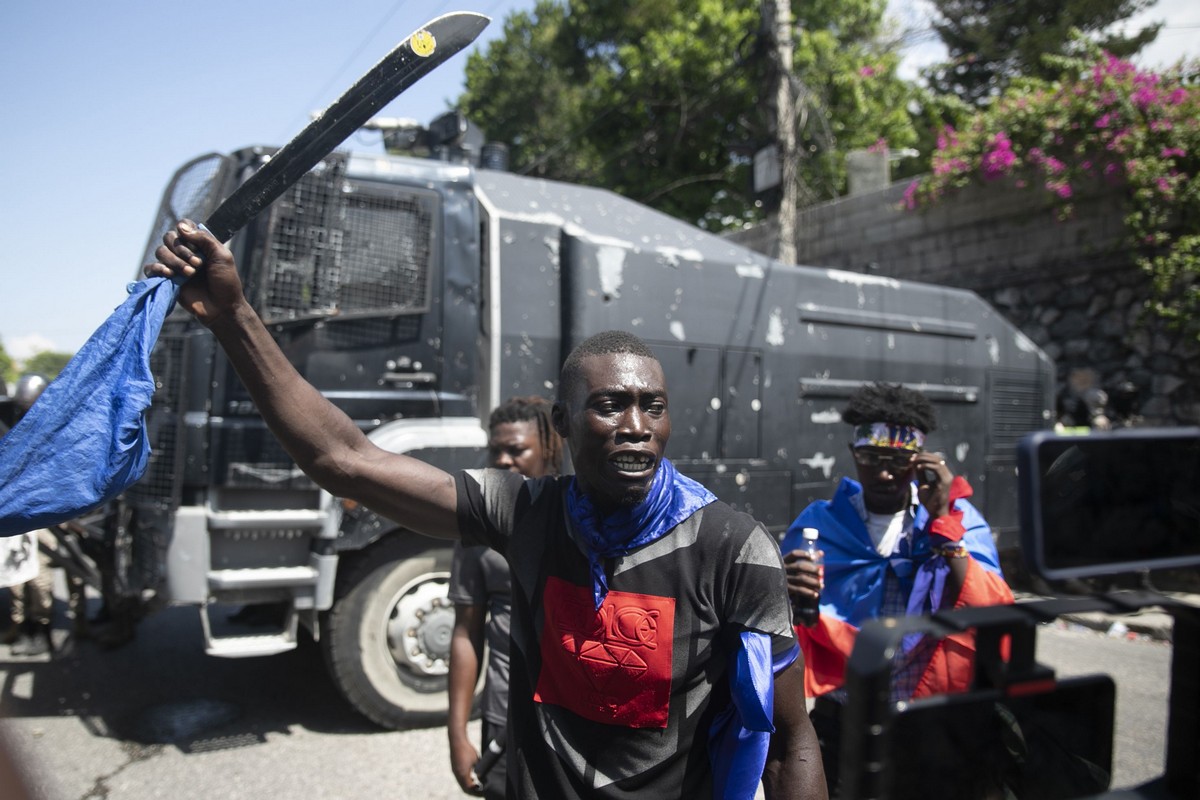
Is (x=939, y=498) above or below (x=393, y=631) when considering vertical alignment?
above

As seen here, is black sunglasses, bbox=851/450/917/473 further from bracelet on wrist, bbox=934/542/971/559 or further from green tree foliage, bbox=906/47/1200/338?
green tree foliage, bbox=906/47/1200/338

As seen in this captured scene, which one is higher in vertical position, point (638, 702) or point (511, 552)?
point (511, 552)

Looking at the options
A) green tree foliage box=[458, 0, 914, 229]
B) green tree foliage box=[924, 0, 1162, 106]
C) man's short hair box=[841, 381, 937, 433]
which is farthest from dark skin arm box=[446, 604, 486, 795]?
green tree foliage box=[924, 0, 1162, 106]

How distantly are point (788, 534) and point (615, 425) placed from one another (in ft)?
4.49

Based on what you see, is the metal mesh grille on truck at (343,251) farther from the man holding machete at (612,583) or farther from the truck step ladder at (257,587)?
the man holding machete at (612,583)

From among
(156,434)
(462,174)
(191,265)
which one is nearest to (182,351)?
(156,434)

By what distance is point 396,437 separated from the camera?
4.27 meters

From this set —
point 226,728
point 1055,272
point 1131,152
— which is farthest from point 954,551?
point 1055,272

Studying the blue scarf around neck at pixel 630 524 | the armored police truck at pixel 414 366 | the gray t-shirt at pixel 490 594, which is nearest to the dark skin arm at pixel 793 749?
the blue scarf around neck at pixel 630 524

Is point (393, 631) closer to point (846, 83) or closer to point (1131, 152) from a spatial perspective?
point (1131, 152)

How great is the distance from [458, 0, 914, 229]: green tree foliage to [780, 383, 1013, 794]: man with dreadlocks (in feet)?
39.5

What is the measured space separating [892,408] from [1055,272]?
753 centimetres

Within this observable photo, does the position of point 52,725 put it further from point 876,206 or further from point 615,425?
point 876,206

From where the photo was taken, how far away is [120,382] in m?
1.72
